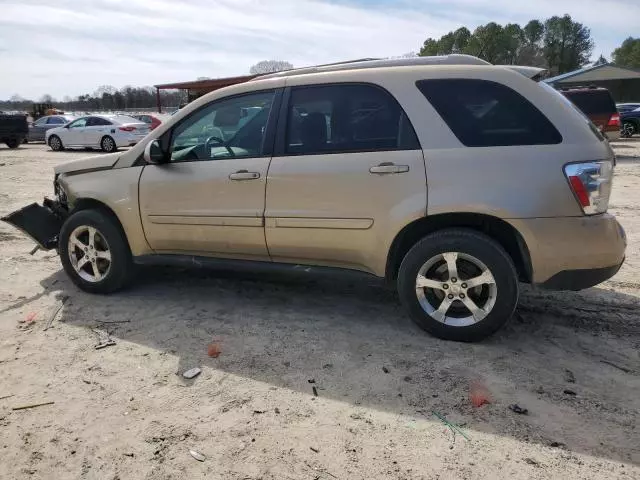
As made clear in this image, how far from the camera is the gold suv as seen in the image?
10.7ft

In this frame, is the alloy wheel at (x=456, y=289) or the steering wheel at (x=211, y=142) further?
the steering wheel at (x=211, y=142)

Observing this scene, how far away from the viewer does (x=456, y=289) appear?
11.6ft

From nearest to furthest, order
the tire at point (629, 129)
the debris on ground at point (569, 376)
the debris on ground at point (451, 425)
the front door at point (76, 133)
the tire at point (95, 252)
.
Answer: the debris on ground at point (451, 425) < the debris on ground at point (569, 376) < the tire at point (95, 252) < the front door at point (76, 133) < the tire at point (629, 129)

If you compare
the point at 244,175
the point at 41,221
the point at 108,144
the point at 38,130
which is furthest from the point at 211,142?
the point at 38,130

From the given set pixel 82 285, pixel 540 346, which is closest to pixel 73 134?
pixel 82 285

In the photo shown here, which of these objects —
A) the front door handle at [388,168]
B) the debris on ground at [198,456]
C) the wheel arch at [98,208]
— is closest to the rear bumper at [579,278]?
the front door handle at [388,168]

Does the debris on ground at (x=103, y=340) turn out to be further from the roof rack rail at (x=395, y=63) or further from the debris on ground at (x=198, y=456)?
the roof rack rail at (x=395, y=63)

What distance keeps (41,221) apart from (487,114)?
4353mm

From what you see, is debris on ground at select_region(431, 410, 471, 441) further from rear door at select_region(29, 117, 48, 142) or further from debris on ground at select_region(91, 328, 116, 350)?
rear door at select_region(29, 117, 48, 142)

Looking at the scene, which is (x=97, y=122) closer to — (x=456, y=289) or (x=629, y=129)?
(x=456, y=289)

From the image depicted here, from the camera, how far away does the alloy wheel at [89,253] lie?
4.64m

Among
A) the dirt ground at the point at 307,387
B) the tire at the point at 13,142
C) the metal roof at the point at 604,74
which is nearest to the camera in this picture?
the dirt ground at the point at 307,387

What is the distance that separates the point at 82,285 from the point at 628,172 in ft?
39.3

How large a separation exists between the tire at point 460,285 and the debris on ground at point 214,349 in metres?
1.34
